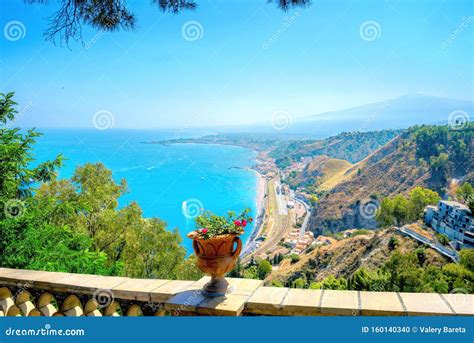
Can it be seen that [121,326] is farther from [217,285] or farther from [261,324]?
[261,324]

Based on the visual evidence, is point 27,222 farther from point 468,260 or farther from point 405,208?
point 405,208

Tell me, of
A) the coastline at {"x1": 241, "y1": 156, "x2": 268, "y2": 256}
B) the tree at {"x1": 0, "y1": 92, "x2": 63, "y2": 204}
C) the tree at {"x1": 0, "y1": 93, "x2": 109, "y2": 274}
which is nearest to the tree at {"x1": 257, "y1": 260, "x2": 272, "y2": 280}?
the coastline at {"x1": 241, "y1": 156, "x2": 268, "y2": 256}

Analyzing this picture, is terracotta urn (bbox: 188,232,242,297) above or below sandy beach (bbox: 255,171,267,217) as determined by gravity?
above

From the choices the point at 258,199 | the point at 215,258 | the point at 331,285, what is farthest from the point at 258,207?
the point at 215,258

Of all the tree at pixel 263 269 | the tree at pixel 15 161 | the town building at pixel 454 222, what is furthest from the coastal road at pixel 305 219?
the tree at pixel 15 161

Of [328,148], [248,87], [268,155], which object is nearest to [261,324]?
[248,87]

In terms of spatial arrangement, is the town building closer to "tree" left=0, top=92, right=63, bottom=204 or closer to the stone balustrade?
"tree" left=0, top=92, right=63, bottom=204

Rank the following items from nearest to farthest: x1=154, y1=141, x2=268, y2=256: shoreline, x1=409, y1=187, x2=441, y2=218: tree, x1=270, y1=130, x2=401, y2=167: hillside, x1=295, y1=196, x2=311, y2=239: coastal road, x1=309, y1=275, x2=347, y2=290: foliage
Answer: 1. x1=309, y1=275, x2=347, y2=290: foliage
2. x1=409, y1=187, x2=441, y2=218: tree
3. x1=154, y1=141, x2=268, y2=256: shoreline
4. x1=295, y1=196, x2=311, y2=239: coastal road
5. x1=270, y1=130, x2=401, y2=167: hillside
